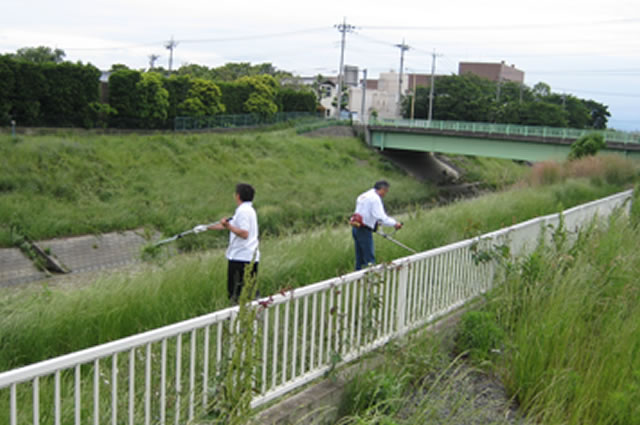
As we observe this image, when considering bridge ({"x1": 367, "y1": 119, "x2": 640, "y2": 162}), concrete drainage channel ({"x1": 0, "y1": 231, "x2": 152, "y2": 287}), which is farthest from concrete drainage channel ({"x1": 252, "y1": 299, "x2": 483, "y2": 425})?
bridge ({"x1": 367, "y1": 119, "x2": 640, "y2": 162})

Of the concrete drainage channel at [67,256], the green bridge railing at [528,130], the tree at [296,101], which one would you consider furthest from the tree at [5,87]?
the tree at [296,101]

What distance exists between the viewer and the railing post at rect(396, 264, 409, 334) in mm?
5871

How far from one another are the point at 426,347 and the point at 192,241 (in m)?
17.2

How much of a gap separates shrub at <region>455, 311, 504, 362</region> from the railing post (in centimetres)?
62

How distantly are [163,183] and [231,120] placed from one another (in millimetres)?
17507

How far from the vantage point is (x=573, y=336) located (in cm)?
575

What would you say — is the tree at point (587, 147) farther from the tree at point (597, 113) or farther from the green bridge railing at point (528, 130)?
the tree at point (597, 113)

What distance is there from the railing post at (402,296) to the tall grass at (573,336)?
3.32 feet

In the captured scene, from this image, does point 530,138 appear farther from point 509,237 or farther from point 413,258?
point 413,258

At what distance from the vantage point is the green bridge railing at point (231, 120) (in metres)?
39.9

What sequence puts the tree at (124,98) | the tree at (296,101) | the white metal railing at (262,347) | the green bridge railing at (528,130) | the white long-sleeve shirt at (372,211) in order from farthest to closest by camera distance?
the tree at (296,101)
the tree at (124,98)
the green bridge railing at (528,130)
the white long-sleeve shirt at (372,211)
the white metal railing at (262,347)

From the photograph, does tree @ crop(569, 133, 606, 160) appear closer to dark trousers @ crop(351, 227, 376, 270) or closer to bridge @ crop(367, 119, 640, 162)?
bridge @ crop(367, 119, 640, 162)

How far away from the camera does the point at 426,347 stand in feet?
18.3

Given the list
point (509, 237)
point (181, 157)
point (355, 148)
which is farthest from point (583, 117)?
point (509, 237)
